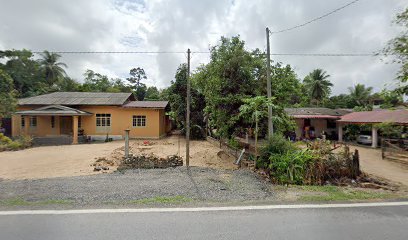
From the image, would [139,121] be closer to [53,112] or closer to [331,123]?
[53,112]

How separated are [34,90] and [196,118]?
97.6 feet

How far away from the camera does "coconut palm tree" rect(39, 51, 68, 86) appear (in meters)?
38.1

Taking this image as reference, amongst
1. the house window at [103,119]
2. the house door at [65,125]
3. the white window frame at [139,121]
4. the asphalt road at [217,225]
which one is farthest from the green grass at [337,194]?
the house door at [65,125]

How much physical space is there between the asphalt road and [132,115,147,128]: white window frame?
17.7 metres

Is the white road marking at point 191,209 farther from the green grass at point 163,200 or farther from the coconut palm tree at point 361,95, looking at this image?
the coconut palm tree at point 361,95

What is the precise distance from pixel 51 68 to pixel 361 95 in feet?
174

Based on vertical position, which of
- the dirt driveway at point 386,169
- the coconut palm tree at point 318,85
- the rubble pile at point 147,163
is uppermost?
the coconut palm tree at point 318,85

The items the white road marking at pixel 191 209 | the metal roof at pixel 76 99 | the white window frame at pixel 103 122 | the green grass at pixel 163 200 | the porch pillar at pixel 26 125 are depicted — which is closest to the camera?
the white road marking at pixel 191 209

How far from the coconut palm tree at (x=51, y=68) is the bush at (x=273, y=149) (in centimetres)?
4191

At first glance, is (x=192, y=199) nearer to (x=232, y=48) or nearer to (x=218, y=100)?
(x=218, y=100)

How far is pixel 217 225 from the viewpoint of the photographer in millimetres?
4117

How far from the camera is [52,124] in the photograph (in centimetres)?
2175

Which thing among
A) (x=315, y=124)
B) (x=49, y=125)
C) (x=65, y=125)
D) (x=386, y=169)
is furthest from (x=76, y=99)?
(x=315, y=124)

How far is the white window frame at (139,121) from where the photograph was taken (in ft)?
72.0
